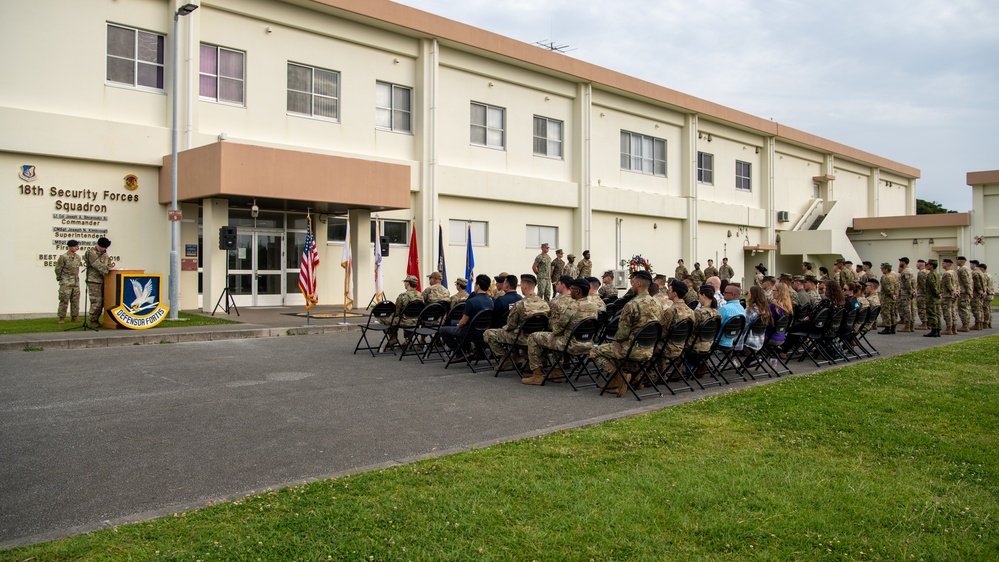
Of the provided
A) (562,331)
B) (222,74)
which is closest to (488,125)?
(222,74)

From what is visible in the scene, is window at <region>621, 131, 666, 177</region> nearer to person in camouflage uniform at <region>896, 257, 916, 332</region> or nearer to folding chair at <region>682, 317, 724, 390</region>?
person in camouflage uniform at <region>896, 257, 916, 332</region>

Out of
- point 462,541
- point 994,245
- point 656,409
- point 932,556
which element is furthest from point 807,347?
point 994,245

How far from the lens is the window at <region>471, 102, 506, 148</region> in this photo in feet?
82.3

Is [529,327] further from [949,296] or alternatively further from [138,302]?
[949,296]

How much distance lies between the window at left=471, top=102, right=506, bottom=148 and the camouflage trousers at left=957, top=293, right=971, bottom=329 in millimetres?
14741

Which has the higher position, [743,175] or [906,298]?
[743,175]

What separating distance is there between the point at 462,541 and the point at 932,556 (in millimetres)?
2439

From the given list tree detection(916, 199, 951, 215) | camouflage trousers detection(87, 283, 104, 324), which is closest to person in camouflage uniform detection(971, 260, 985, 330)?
camouflage trousers detection(87, 283, 104, 324)

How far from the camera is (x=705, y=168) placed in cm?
3519

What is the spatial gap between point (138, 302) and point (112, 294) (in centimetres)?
58

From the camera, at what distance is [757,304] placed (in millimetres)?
10258

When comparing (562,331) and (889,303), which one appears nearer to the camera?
(562,331)

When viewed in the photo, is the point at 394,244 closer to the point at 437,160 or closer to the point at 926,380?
the point at 437,160

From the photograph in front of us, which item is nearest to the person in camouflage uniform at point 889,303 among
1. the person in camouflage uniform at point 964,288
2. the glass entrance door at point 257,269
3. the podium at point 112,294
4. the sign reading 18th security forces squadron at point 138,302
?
the person in camouflage uniform at point 964,288
